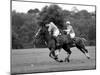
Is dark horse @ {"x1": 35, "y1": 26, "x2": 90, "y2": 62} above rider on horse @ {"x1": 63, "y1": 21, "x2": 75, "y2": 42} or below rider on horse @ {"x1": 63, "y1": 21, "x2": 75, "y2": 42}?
below

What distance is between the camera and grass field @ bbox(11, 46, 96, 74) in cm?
346

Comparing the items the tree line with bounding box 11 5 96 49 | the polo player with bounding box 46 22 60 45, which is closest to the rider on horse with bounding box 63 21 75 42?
the tree line with bounding box 11 5 96 49

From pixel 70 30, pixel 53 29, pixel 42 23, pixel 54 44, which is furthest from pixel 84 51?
pixel 42 23

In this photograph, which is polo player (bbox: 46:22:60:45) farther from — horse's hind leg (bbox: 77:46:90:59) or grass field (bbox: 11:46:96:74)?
horse's hind leg (bbox: 77:46:90:59)

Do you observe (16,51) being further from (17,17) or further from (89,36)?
(89,36)

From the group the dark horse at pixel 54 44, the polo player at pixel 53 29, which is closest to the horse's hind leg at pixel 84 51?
Answer: the dark horse at pixel 54 44

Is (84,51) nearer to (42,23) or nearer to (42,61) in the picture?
(42,61)

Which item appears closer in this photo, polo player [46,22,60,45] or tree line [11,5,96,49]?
tree line [11,5,96,49]

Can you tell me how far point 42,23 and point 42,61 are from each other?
64 centimetres

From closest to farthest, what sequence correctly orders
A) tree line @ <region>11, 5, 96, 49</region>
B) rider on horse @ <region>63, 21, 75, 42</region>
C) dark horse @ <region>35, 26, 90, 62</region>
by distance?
tree line @ <region>11, 5, 96, 49</region> → dark horse @ <region>35, 26, 90, 62</region> → rider on horse @ <region>63, 21, 75, 42</region>

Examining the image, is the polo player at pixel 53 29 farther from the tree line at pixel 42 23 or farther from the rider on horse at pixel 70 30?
the rider on horse at pixel 70 30

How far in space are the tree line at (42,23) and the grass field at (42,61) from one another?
11 cm

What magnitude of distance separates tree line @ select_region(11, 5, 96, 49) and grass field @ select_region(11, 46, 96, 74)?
0.11 meters

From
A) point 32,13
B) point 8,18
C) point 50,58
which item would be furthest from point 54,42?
point 8,18
